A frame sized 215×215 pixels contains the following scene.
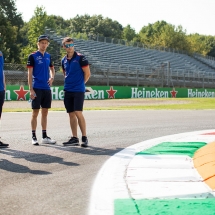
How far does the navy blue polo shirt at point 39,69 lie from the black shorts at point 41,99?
0.07 meters

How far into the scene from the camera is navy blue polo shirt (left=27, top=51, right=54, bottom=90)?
7.21m

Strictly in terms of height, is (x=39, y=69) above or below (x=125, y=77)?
above

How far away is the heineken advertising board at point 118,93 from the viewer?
1004 inches

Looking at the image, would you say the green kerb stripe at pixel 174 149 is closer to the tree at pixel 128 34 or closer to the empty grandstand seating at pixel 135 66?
the empty grandstand seating at pixel 135 66

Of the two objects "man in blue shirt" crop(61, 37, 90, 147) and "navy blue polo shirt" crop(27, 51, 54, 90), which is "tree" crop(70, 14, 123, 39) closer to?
"navy blue polo shirt" crop(27, 51, 54, 90)

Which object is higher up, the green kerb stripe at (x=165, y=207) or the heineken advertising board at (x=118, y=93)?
the green kerb stripe at (x=165, y=207)

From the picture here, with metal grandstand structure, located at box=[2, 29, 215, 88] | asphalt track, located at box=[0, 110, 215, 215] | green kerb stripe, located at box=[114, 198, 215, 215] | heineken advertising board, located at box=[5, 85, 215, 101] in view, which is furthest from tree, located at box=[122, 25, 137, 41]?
green kerb stripe, located at box=[114, 198, 215, 215]

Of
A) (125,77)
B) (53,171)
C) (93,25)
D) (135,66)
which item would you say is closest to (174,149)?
(53,171)

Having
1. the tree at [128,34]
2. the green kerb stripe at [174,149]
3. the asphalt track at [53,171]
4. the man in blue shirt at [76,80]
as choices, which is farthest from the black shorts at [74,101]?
the tree at [128,34]

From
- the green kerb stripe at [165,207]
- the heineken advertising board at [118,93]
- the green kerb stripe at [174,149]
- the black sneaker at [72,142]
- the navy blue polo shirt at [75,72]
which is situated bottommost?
the heineken advertising board at [118,93]

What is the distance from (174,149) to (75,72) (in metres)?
2.06

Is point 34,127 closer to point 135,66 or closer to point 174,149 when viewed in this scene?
point 174,149

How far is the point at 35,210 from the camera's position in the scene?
3.38 meters

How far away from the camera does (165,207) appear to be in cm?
332
